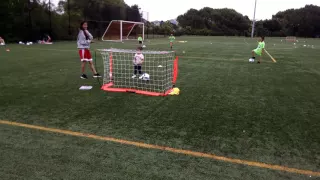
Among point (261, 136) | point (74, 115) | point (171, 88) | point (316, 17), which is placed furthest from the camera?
point (316, 17)

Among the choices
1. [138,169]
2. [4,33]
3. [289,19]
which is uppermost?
[289,19]

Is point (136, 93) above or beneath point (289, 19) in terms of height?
beneath

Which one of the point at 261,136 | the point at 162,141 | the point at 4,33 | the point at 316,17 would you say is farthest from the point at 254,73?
the point at 316,17

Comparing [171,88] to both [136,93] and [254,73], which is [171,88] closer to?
[136,93]

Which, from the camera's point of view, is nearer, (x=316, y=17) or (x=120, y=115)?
(x=120, y=115)

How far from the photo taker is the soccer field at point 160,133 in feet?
11.4

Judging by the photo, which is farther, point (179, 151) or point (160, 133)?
point (160, 133)

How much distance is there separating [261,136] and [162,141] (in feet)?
5.82

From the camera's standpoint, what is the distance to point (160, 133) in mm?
4668

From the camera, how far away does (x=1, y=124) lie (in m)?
4.96

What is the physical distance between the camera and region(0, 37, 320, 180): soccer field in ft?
11.4

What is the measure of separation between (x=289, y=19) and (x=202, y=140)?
325ft

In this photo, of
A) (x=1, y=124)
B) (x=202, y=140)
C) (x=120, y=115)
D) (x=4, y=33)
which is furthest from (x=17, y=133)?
(x=4, y=33)

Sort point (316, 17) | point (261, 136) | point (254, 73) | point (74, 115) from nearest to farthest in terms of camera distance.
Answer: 1. point (261, 136)
2. point (74, 115)
3. point (254, 73)
4. point (316, 17)
